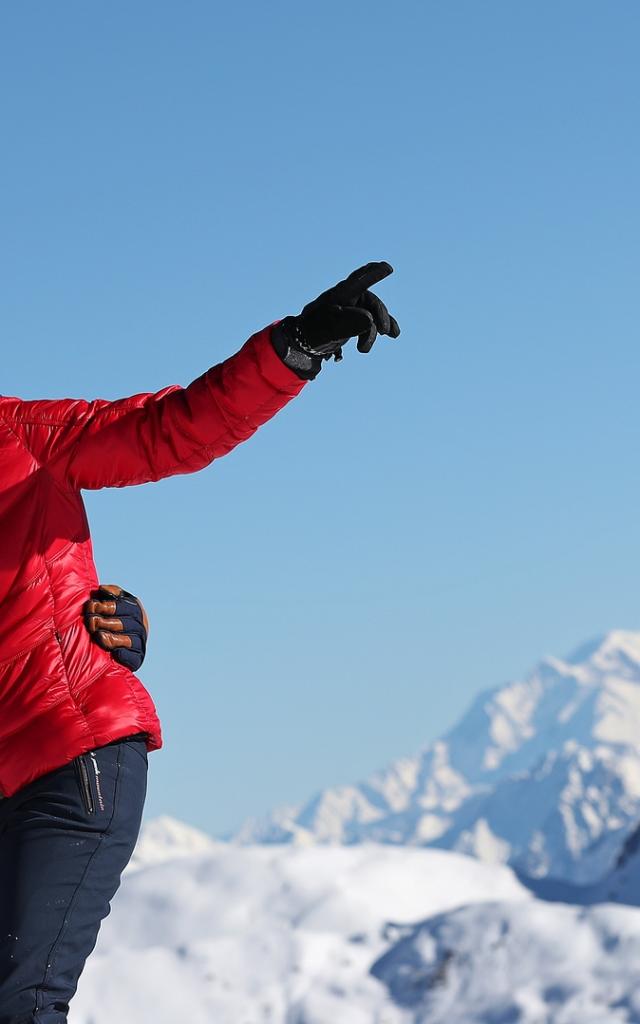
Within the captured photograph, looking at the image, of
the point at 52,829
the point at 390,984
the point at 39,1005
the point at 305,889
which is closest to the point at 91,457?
the point at 52,829

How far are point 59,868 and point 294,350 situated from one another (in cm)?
168

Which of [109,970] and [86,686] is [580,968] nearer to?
[109,970]

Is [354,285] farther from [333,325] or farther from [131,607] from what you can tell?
[131,607]

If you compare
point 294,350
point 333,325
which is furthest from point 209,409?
point 333,325

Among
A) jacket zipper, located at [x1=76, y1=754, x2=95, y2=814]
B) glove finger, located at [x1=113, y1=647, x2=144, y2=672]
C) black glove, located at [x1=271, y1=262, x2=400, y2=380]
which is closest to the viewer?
jacket zipper, located at [x1=76, y1=754, x2=95, y2=814]

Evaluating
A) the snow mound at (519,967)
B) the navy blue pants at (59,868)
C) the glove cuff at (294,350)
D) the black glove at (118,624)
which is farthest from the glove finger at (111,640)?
the snow mound at (519,967)

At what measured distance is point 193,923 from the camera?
73.7 feet

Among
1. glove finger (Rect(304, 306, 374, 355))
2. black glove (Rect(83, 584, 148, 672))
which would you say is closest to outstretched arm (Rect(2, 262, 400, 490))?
glove finger (Rect(304, 306, 374, 355))

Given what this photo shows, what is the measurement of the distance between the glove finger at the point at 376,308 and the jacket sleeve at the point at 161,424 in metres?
0.30

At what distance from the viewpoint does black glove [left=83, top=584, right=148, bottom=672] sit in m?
4.47

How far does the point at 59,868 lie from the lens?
4.09m

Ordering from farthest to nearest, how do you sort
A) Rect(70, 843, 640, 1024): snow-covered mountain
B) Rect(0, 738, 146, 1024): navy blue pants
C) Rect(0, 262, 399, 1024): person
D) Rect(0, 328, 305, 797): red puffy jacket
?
Rect(70, 843, 640, 1024): snow-covered mountain → Rect(0, 328, 305, 797): red puffy jacket → Rect(0, 262, 399, 1024): person → Rect(0, 738, 146, 1024): navy blue pants

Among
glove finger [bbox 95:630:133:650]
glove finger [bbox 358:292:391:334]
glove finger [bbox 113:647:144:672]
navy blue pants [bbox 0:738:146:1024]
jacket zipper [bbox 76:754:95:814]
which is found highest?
glove finger [bbox 358:292:391:334]

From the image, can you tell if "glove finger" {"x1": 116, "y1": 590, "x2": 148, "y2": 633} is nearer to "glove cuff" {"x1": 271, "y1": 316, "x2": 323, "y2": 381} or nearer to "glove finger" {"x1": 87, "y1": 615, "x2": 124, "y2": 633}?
"glove finger" {"x1": 87, "y1": 615, "x2": 124, "y2": 633}
